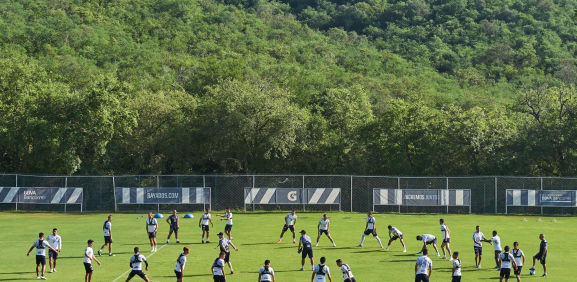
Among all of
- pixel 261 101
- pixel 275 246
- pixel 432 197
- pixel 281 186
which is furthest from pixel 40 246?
pixel 261 101

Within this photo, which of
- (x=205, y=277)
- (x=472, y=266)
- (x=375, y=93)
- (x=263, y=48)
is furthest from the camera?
(x=263, y=48)

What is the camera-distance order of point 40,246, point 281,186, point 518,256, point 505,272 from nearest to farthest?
1. point 505,272
2. point 518,256
3. point 40,246
4. point 281,186

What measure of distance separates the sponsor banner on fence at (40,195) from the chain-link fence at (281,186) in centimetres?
52

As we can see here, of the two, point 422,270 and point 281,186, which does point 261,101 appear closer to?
point 281,186

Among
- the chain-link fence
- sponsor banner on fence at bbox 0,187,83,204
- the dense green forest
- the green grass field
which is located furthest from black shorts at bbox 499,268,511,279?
sponsor banner on fence at bbox 0,187,83,204

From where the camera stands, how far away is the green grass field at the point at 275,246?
1058 inches

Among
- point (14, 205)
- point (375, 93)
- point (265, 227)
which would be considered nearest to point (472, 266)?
point (265, 227)

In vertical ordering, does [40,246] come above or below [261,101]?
below

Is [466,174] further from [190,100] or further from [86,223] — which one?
[86,223]

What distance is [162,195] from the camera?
5322 centimetres

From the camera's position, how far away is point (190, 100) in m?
69.2

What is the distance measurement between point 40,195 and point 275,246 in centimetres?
2786

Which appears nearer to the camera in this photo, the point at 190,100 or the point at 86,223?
the point at 86,223

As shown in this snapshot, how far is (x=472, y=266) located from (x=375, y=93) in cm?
6764
